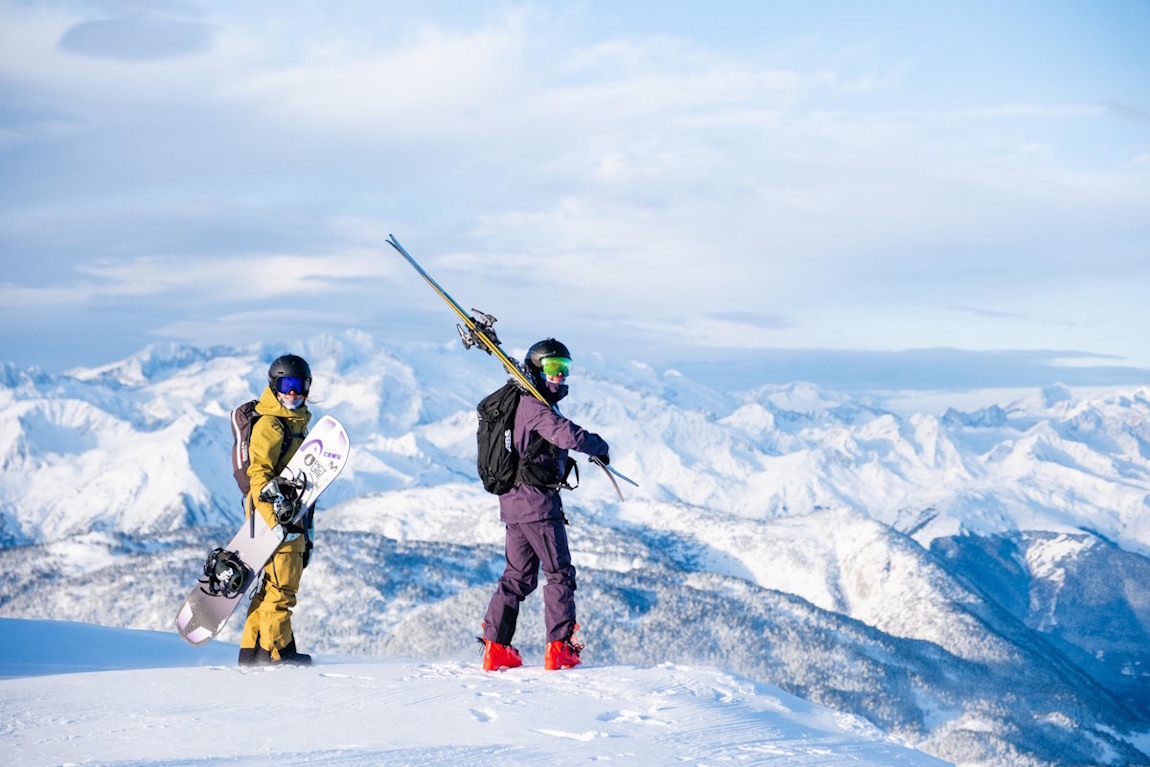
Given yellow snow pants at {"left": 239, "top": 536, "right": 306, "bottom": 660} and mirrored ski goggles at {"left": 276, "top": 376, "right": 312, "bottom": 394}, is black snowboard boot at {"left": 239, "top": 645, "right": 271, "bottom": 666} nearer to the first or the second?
yellow snow pants at {"left": 239, "top": 536, "right": 306, "bottom": 660}

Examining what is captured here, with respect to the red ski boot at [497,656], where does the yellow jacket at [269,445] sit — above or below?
above

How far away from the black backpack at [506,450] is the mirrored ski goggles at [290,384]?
2.39 metres

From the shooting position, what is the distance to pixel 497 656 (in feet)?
47.3

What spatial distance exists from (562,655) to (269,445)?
192 inches

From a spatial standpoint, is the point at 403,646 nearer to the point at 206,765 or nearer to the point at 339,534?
the point at 339,534

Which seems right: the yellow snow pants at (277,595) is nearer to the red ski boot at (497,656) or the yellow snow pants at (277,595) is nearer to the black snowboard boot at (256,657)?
the black snowboard boot at (256,657)

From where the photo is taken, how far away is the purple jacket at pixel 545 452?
13.3m

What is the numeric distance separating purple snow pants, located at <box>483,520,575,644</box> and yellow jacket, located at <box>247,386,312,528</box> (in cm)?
314

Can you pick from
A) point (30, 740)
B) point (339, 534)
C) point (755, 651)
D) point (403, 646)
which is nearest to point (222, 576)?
point (30, 740)

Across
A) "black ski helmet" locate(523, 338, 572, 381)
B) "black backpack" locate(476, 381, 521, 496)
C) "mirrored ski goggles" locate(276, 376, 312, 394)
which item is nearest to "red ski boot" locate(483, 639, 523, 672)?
"black backpack" locate(476, 381, 521, 496)

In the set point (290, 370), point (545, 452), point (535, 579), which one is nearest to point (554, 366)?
point (545, 452)

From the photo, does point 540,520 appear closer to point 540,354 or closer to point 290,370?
point 540,354

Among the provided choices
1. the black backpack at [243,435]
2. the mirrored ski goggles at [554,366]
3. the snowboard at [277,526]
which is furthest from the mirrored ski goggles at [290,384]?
the mirrored ski goggles at [554,366]

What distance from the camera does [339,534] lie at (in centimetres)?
18412
